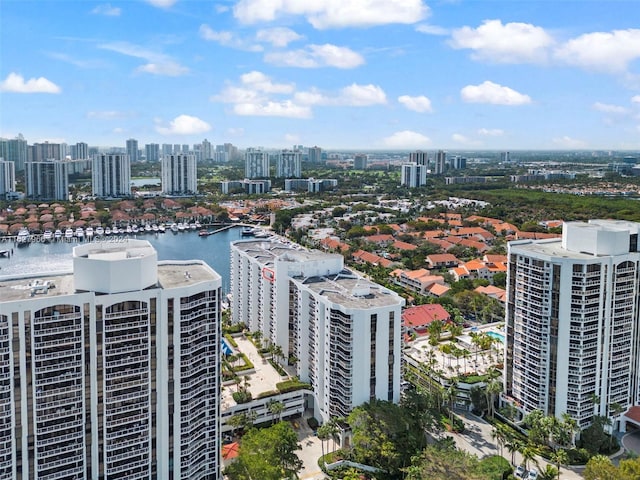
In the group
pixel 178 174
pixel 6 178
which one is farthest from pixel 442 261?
pixel 6 178

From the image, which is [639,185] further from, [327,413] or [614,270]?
[327,413]

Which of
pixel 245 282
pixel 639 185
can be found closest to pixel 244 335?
pixel 245 282

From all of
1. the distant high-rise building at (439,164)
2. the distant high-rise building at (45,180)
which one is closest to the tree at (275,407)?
the distant high-rise building at (45,180)

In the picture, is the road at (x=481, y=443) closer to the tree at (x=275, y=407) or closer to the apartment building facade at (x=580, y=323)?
the apartment building facade at (x=580, y=323)

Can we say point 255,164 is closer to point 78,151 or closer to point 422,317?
point 78,151

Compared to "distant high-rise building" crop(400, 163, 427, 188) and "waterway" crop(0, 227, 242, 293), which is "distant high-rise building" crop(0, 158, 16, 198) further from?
"distant high-rise building" crop(400, 163, 427, 188)
